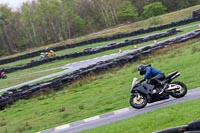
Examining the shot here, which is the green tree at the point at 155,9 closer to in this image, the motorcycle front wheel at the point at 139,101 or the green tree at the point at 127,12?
the green tree at the point at 127,12

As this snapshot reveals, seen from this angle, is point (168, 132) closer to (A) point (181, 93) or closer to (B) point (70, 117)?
(A) point (181, 93)

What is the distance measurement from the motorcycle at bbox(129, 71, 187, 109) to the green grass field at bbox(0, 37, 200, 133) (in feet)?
4.65

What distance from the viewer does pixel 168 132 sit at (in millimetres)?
8375

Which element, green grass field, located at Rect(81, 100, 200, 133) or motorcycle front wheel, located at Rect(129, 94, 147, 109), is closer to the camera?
green grass field, located at Rect(81, 100, 200, 133)

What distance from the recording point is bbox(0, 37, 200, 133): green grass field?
59.7ft

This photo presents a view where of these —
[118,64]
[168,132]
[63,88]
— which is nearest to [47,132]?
[168,132]

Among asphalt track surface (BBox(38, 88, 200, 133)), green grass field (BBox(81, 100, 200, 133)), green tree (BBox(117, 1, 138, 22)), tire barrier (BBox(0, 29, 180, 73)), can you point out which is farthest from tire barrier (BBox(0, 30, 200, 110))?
green tree (BBox(117, 1, 138, 22))

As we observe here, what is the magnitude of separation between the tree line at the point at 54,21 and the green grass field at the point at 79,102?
75.5m

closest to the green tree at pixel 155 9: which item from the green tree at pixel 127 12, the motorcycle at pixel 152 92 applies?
the green tree at pixel 127 12

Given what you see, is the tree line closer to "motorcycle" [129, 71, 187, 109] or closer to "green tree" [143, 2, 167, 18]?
"green tree" [143, 2, 167, 18]

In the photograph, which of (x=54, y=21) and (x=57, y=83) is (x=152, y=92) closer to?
(x=57, y=83)

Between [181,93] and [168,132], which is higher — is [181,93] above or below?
below

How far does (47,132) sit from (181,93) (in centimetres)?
538

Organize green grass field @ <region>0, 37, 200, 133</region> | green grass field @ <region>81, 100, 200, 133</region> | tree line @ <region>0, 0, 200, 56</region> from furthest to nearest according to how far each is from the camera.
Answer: tree line @ <region>0, 0, 200, 56</region>, green grass field @ <region>0, 37, 200, 133</region>, green grass field @ <region>81, 100, 200, 133</region>
